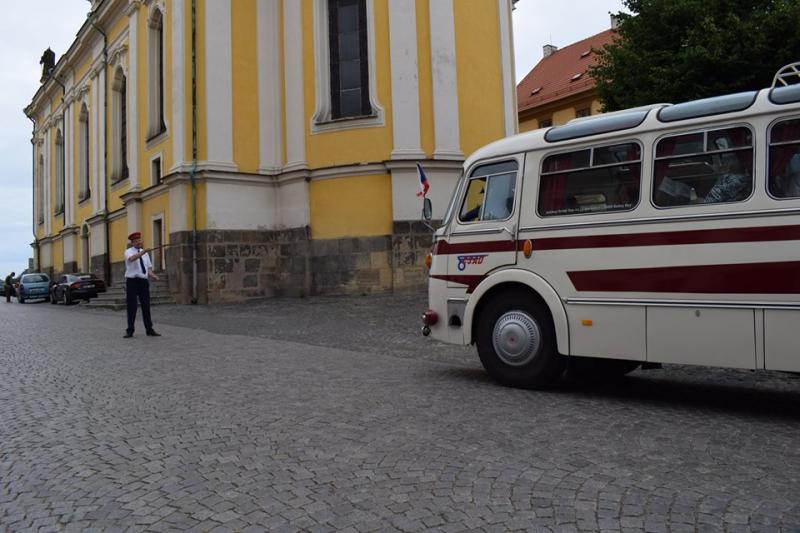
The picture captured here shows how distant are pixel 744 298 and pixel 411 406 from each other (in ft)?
9.25

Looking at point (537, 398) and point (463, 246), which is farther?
point (463, 246)

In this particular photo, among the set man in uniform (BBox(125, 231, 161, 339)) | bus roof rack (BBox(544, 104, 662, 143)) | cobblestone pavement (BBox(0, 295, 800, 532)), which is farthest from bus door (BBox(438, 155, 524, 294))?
man in uniform (BBox(125, 231, 161, 339))

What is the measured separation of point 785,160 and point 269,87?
20.1 m

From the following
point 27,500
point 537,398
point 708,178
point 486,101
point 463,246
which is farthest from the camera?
point 486,101

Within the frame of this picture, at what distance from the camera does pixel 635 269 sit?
577 cm

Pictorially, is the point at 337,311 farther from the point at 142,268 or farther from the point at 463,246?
the point at 463,246

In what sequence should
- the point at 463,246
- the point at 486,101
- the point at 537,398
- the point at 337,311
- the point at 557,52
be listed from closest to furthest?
the point at 537,398
the point at 463,246
the point at 337,311
the point at 486,101
the point at 557,52

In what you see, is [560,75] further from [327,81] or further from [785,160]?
[785,160]

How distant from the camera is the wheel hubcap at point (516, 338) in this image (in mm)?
6445

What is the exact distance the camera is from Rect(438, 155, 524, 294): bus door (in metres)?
6.69

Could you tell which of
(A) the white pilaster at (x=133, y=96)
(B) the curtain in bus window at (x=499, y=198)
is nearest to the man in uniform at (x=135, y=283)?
(B) the curtain in bus window at (x=499, y=198)

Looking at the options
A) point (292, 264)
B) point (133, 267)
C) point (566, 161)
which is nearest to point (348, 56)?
point (292, 264)

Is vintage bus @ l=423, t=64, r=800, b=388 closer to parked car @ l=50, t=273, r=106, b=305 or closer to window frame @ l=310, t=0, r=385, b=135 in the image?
window frame @ l=310, t=0, r=385, b=135

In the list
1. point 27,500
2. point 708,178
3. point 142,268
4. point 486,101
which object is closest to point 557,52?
point 486,101
